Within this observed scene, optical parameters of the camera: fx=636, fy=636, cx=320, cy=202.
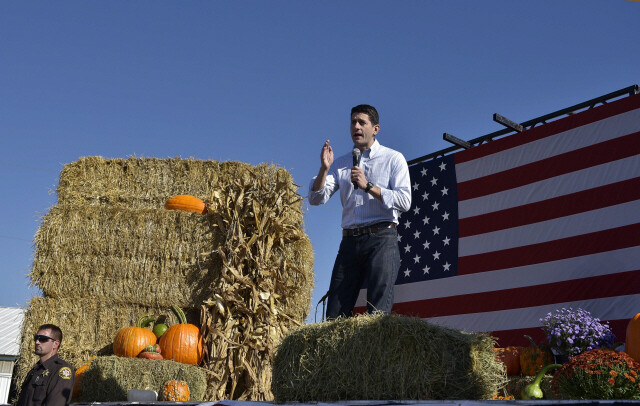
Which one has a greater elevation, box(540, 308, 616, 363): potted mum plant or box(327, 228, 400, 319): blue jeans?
box(327, 228, 400, 319): blue jeans

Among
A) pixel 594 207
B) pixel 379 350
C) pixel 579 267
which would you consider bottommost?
pixel 379 350

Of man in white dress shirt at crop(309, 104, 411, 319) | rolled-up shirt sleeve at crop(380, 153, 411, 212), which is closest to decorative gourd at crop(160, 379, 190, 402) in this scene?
man in white dress shirt at crop(309, 104, 411, 319)

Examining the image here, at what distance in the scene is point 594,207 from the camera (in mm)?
5594

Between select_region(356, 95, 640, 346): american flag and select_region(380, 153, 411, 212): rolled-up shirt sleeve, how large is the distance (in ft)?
8.28

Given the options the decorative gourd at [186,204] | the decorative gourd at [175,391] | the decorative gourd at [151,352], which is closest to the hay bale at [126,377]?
the decorative gourd at [175,391]

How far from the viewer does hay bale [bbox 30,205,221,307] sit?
6.10 meters

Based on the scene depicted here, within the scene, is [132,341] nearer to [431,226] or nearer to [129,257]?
[129,257]

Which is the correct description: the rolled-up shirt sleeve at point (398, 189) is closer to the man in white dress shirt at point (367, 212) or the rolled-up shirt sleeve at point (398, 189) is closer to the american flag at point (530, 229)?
the man in white dress shirt at point (367, 212)

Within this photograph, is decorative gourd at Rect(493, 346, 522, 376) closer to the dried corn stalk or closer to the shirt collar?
→ the dried corn stalk

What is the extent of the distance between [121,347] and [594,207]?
14.4 feet

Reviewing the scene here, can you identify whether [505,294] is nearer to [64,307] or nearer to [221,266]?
[221,266]

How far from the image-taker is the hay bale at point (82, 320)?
6055 mm

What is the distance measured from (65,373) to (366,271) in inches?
74.0

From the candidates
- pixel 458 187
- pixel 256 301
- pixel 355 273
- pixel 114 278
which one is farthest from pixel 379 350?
pixel 458 187
